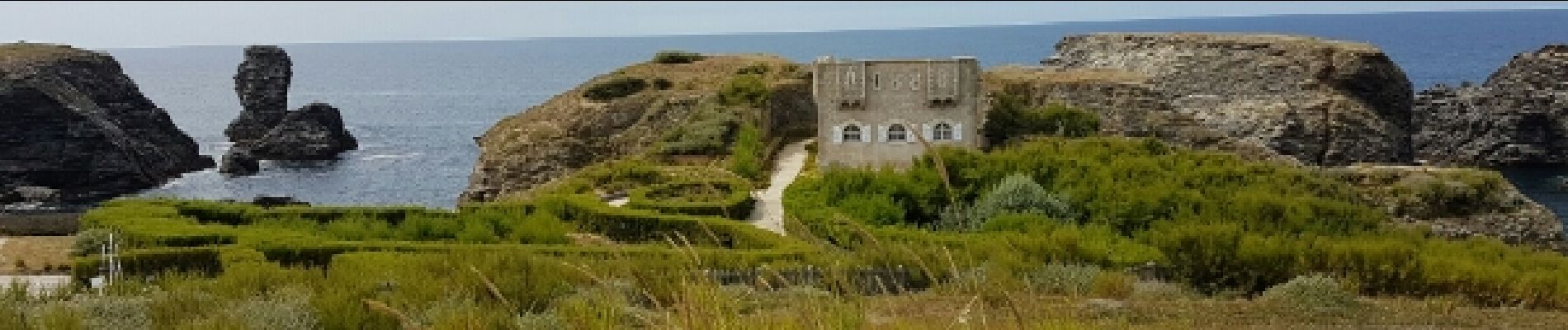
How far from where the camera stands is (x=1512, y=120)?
5725cm

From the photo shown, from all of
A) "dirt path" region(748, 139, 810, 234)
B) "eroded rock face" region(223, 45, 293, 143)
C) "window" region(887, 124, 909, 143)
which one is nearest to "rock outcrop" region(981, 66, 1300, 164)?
"dirt path" region(748, 139, 810, 234)

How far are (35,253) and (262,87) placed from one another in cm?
6398

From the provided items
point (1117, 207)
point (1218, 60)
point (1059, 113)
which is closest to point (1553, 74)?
point (1218, 60)

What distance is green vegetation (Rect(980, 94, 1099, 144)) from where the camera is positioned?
117 ft

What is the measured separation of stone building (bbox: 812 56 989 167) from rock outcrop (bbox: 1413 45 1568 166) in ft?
114

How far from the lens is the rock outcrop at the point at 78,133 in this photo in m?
60.2

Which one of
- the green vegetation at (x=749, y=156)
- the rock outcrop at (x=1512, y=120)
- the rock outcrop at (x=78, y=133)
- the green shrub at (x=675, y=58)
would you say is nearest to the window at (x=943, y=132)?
the green vegetation at (x=749, y=156)

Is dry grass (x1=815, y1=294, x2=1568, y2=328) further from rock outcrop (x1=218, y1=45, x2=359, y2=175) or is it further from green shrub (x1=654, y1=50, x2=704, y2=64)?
rock outcrop (x1=218, y1=45, x2=359, y2=175)

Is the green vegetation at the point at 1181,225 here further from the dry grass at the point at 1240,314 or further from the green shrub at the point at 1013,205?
the dry grass at the point at 1240,314

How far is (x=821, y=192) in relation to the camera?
2348cm

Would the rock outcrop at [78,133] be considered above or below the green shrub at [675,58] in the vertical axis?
below

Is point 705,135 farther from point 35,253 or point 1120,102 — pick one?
point 35,253

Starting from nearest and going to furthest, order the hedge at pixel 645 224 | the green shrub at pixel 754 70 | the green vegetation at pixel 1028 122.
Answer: the hedge at pixel 645 224 → the green vegetation at pixel 1028 122 → the green shrub at pixel 754 70

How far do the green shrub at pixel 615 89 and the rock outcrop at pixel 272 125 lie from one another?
25.8 m
